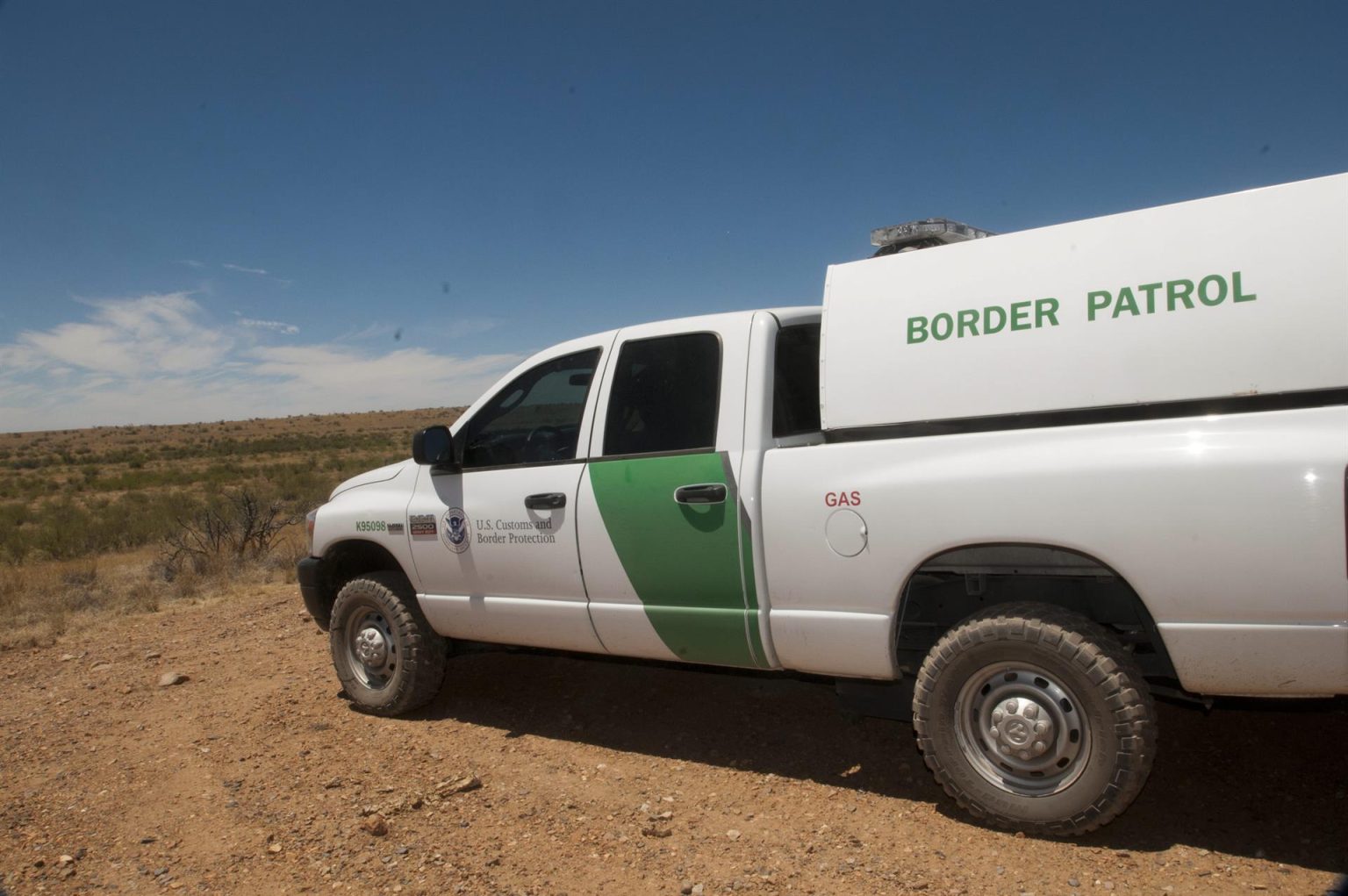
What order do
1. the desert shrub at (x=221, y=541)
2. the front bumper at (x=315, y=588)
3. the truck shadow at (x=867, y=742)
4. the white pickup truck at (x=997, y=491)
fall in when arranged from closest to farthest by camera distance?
the white pickup truck at (x=997, y=491)
the truck shadow at (x=867, y=742)
the front bumper at (x=315, y=588)
the desert shrub at (x=221, y=541)

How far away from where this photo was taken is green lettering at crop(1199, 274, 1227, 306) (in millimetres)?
3090

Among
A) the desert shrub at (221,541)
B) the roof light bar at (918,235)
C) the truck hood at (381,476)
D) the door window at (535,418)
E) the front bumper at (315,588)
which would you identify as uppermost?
the roof light bar at (918,235)

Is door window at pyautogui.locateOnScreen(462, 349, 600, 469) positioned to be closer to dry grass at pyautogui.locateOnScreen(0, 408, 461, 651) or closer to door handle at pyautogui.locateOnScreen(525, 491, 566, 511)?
door handle at pyautogui.locateOnScreen(525, 491, 566, 511)

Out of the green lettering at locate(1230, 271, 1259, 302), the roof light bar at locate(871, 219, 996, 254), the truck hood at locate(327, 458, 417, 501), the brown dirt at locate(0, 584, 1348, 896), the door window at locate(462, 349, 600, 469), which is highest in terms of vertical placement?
the roof light bar at locate(871, 219, 996, 254)

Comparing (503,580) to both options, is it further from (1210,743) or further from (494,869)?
(1210,743)

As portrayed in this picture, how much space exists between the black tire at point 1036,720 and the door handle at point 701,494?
1.08 metres

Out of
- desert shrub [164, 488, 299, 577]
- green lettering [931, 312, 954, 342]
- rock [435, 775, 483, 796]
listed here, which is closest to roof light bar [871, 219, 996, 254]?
green lettering [931, 312, 954, 342]

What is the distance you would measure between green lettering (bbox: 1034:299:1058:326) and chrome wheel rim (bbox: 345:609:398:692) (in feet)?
12.7

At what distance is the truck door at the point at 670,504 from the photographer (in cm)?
406

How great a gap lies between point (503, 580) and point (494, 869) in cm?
160

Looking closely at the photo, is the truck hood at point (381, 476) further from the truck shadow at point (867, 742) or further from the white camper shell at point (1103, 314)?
the white camper shell at point (1103, 314)

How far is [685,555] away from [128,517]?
2081cm

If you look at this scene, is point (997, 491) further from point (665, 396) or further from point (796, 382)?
point (665, 396)

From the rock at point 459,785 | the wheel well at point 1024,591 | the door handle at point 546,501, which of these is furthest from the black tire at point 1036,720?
the rock at point 459,785
